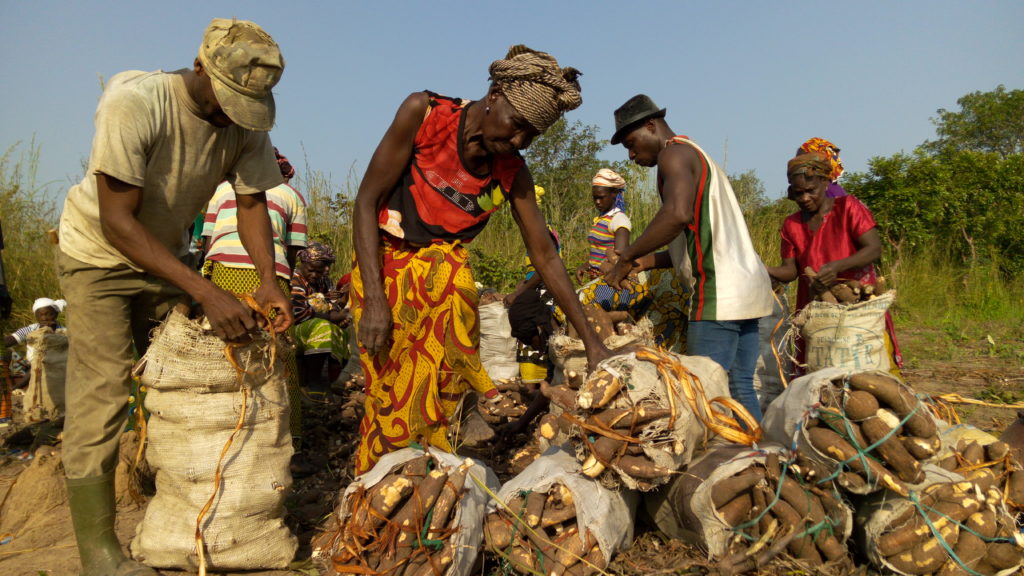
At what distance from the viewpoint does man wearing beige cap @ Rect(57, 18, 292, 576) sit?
87.4 inches

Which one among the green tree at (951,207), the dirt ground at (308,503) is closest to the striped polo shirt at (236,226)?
the dirt ground at (308,503)

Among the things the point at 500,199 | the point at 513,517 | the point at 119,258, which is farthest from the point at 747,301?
the point at 119,258

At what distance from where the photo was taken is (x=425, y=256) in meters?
2.68

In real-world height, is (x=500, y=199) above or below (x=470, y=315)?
above

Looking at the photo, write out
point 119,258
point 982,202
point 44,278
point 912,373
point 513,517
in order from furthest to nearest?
point 982,202, point 44,278, point 912,373, point 119,258, point 513,517

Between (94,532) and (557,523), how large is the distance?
165 centimetres

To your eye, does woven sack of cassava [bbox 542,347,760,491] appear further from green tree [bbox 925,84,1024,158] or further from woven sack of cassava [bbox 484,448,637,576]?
green tree [bbox 925,84,1024,158]

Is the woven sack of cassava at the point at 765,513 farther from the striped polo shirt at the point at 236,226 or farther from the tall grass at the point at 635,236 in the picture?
the tall grass at the point at 635,236

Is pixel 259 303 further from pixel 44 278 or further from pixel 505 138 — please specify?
pixel 44 278

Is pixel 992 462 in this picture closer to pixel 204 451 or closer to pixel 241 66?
pixel 204 451

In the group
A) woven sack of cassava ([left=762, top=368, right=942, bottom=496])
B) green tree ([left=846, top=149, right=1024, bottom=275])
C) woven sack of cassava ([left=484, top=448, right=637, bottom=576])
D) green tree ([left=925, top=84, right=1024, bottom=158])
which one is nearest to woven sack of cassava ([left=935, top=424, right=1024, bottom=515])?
woven sack of cassava ([left=762, top=368, right=942, bottom=496])

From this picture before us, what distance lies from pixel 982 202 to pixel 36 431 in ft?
40.1

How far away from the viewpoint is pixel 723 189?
3219 mm

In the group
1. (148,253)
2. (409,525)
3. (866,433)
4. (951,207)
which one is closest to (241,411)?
(148,253)
